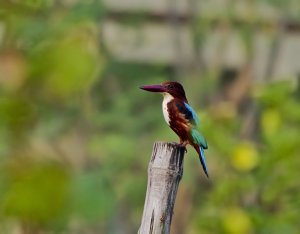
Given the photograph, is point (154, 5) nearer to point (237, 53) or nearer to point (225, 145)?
point (237, 53)

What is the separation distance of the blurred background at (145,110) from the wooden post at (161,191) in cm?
17

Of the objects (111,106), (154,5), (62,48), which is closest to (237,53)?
(154,5)

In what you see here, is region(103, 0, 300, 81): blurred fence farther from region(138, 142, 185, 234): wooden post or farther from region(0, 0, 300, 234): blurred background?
region(138, 142, 185, 234): wooden post

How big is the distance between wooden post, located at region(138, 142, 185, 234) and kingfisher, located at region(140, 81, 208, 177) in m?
0.07

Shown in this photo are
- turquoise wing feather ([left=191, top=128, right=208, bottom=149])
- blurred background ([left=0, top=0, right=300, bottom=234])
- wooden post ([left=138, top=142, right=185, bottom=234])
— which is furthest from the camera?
turquoise wing feather ([left=191, top=128, right=208, bottom=149])

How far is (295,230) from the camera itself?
5074 mm

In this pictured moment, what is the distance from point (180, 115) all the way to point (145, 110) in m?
5.66

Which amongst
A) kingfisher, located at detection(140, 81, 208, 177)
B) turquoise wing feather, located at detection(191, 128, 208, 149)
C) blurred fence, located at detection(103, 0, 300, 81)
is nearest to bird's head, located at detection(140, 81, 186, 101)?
kingfisher, located at detection(140, 81, 208, 177)

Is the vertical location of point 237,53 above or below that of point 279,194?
above

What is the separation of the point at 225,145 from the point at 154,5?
3.93 m

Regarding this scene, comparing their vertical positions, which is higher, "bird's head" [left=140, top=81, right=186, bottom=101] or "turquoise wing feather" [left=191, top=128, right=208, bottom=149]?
"bird's head" [left=140, top=81, right=186, bottom=101]

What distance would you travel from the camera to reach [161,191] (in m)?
1.76

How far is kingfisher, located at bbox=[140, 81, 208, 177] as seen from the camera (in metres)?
1.81

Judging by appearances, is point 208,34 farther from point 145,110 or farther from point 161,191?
point 161,191
